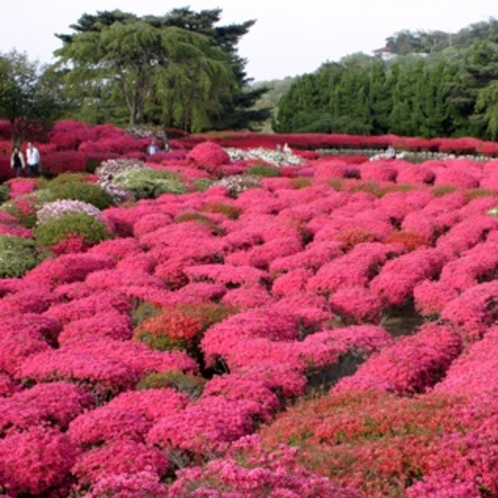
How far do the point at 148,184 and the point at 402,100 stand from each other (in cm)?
3775

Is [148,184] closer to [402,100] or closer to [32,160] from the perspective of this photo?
[32,160]

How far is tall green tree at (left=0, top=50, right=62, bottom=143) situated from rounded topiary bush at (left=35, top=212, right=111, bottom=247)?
13.3 meters

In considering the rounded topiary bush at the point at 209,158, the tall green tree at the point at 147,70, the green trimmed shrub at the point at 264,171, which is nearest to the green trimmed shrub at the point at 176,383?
the green trimmed shrub at the point at 264,171

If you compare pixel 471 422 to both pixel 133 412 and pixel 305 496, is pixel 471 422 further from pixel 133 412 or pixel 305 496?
pixel 133 412

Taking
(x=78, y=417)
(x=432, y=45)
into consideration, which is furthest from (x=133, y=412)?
(x=432, y=45)

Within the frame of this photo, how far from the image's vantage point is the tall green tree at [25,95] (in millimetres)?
28234

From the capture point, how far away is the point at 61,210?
16562mm

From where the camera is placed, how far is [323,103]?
60.5 meters

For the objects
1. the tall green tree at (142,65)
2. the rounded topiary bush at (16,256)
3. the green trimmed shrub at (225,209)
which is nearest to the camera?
the rounded topiary bush at (16,256)

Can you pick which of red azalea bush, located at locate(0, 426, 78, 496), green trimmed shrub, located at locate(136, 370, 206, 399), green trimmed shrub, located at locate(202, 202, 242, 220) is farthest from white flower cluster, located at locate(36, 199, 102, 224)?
red azalea bush, located at locate(0, 426, 78, 496)

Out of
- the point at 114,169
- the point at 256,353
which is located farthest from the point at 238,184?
the point at 256,353

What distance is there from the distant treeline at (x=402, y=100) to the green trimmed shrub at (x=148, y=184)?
30868 mm

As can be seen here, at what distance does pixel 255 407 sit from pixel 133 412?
101 centimetres

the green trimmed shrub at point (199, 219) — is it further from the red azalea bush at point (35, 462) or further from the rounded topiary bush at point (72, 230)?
the red azalea bush at point (35, 462)
